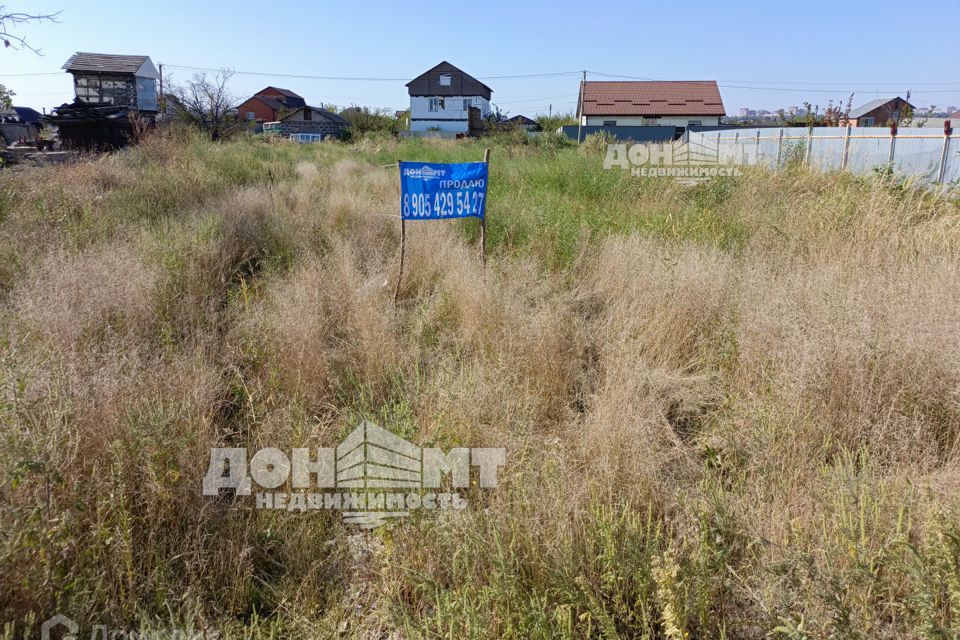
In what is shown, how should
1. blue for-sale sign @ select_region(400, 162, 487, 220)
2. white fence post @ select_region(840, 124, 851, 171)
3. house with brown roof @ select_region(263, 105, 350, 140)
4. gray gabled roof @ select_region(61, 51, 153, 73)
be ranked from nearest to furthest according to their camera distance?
blue for-sale sign @ select_region(400, 162, 487, 220)
white fence post @ select_region(840, 124, 851, 171)
gray gabled roof @ select_region(61, 51, 153, 73)
house with brown roof @ select_region(263, 105, 350, 140)

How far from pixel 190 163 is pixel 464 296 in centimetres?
701

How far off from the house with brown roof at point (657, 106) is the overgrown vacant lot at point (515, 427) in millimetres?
36115

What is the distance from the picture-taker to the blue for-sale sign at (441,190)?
4.38m

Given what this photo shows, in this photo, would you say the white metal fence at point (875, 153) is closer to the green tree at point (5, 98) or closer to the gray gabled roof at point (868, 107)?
the green tree at point (5, 98)

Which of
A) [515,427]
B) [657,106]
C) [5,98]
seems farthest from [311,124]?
[515,427]

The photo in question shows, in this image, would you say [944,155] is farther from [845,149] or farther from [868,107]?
[868,107]

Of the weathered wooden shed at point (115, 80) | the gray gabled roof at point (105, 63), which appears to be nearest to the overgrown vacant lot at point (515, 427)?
the weathered wooden shed at point (115, 80)

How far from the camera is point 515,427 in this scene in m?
2.45

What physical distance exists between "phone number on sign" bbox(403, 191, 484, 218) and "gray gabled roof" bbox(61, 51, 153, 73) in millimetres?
34020

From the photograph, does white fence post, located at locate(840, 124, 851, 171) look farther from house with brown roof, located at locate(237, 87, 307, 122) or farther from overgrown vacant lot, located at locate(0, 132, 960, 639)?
house with brown roof, located at locate(237, 87, 307, 122)

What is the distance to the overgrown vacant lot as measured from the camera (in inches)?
65.4

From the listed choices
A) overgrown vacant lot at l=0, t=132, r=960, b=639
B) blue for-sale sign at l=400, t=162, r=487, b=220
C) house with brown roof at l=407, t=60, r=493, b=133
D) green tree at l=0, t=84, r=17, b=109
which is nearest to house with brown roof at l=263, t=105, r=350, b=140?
house with brown roof at l=407, t=60, r=493, b=133

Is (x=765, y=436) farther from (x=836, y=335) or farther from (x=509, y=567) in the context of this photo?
(x=509, y=567)

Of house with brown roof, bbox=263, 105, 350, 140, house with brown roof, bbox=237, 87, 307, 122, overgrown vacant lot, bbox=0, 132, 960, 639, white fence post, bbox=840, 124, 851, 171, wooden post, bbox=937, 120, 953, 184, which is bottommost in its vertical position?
overgrown vacant lot, bbox=0, 132, 960, 639
